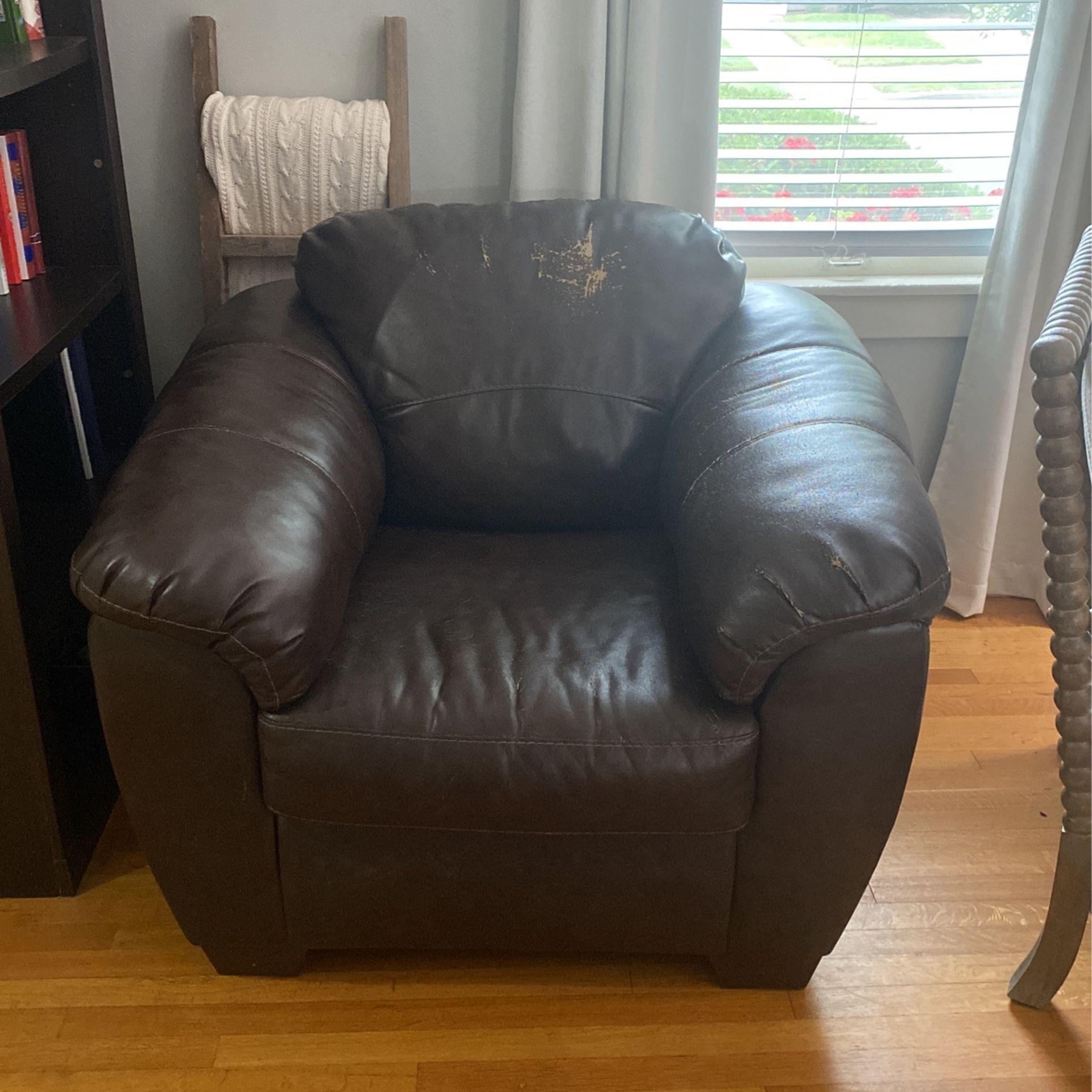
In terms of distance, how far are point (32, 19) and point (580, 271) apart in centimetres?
88

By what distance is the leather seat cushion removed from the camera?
4.19 ft

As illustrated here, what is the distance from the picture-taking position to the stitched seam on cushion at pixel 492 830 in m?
1.33

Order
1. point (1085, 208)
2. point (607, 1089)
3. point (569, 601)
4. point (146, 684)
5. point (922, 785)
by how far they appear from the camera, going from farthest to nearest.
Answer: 1. point (1085, 208)
2. point (922, 785)
3. point (569, 601)
4. point (607, 1089)
5. point (146, 684)

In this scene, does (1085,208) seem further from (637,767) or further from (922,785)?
(637,767)

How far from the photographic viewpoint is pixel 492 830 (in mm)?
1340

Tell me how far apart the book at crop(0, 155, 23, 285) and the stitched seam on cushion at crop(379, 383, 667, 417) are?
0.60m

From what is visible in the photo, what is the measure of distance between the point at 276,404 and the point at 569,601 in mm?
455

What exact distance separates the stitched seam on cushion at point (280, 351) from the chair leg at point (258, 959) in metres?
0.77

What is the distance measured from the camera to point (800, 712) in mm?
1274

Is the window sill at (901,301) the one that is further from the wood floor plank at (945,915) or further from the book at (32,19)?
the book at (32,19)

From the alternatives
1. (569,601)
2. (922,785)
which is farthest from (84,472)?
(922,785)

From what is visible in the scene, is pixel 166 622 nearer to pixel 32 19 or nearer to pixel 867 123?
pixel 32 19

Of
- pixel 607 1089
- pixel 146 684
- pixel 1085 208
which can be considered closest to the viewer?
pixel 146 684

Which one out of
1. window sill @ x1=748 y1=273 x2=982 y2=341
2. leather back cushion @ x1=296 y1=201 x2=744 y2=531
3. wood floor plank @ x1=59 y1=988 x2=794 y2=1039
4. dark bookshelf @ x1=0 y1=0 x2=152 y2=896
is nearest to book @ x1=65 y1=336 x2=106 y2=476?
dark bookshelf @ x1=0 y1=0 x2=152 y2=896
